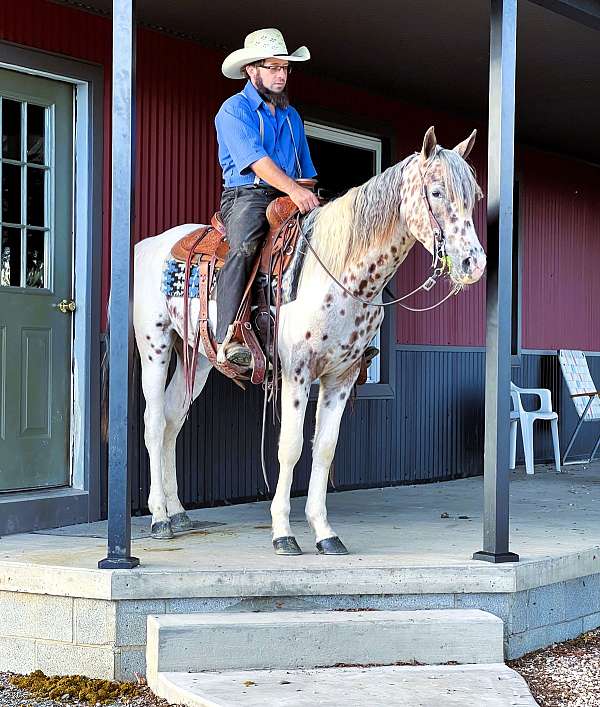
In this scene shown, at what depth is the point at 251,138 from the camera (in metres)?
4.72

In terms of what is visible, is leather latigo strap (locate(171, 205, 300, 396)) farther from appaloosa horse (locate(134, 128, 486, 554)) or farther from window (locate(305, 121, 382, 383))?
window (locate(305, 121, 382, 383))

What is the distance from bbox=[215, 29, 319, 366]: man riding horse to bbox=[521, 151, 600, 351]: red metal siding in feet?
16.0

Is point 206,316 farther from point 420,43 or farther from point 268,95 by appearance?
point 420,43

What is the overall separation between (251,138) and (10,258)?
5.09 ft

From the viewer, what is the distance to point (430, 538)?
16.8 ft

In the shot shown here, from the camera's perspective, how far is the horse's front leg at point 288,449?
179 inches

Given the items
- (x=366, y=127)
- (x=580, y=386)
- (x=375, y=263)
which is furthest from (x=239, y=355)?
(x=580, y=386)

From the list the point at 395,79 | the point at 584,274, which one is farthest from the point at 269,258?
the point at 584,274

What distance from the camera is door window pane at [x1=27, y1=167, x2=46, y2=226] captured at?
5516mm

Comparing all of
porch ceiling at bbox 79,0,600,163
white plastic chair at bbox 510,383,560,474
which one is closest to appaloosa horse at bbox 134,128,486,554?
porch ceiling at bbox 79,0,600,163

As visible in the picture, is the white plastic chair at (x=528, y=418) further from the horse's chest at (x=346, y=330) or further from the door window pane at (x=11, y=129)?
the door window pane at (x=11, y=129)

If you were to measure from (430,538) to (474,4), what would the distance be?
9.48ft

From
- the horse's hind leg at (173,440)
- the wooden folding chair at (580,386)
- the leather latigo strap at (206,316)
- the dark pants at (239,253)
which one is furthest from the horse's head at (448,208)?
the wooden folding chair at (580,386)

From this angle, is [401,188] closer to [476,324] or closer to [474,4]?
[474,4]
